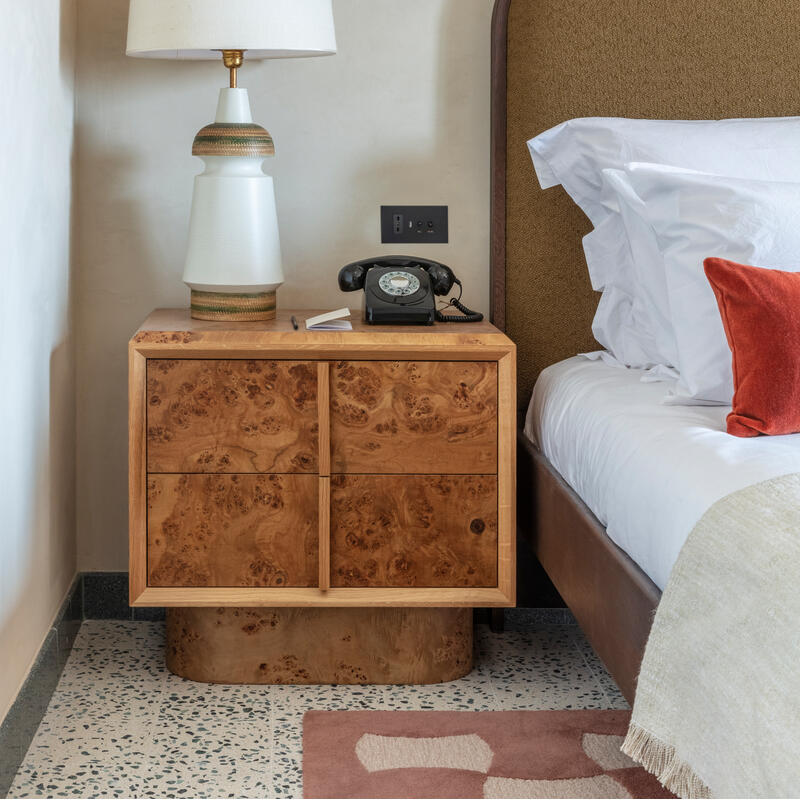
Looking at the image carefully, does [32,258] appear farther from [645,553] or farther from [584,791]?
[584,791]

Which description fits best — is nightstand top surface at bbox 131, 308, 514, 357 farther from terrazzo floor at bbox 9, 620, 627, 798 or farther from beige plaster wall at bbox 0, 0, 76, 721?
terrazzo floor at bbox 9, 620, 627, 798

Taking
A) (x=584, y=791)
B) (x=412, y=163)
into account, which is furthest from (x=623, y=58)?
(x=584, y=791)

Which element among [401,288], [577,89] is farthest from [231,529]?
[577,89]

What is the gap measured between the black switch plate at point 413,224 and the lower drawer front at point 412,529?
2.08 ft

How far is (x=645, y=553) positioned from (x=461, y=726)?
60 cm

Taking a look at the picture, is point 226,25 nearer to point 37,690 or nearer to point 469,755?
point 37,690

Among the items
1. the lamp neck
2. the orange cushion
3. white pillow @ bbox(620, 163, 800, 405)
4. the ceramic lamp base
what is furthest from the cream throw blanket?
the lamp neck

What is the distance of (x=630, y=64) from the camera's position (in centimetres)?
212

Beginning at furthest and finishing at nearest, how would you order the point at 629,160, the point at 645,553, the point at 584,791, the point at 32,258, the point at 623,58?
1. the point at 623,58
2. the point at 629,160
3. the point at 32,258
4. the point at 584,791
5. the point at 645,553

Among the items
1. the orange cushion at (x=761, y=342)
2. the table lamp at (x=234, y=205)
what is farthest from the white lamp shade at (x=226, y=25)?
the orange cushion at (x=761, y=342)

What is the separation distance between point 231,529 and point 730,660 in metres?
1.04

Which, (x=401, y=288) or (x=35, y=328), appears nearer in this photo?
(x=35, y=328)

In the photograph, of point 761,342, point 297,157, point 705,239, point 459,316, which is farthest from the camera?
point 297,157

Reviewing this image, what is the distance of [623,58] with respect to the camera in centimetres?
212
